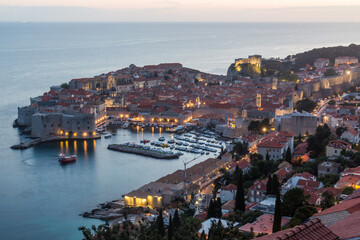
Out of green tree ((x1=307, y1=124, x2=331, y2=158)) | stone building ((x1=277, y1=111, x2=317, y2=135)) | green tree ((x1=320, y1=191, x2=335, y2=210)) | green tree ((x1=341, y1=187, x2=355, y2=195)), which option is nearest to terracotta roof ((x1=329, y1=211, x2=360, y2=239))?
green tree ((x1=320, y1=191, x2=335, y2=210))

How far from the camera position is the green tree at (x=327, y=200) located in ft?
19.9

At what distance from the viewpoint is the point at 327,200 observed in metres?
6.25

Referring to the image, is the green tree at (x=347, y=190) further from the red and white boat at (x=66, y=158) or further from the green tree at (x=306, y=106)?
the green tree at (x=306, y=106)

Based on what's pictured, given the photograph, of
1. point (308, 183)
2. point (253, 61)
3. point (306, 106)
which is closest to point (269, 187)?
point (308, 183)

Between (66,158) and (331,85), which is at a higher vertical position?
(331,85)

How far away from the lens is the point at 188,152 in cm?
1326

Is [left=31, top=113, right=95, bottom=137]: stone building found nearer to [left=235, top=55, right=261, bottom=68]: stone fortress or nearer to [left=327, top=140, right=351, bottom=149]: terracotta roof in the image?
[left=327, top=140, right=351, bottom=149]: terracotta roof

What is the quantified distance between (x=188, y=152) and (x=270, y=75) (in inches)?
454

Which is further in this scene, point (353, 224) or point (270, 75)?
point (270, 75)

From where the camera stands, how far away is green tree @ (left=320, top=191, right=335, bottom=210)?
607 centimetres

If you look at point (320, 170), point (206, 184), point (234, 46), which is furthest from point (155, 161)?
point (234, 46)

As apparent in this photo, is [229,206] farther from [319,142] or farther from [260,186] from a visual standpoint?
[319,142]

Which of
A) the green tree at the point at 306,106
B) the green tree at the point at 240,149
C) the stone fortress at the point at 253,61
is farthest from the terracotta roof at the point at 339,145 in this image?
the stone fortress at the point at 253,61

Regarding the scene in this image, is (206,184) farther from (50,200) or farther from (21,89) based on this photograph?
(21,89)
